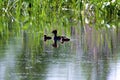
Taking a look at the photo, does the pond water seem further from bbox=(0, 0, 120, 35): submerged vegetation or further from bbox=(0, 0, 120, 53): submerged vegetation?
bbox=(0, 0, 120, 35): submerged vegetation

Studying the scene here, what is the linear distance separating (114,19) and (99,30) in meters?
4.28

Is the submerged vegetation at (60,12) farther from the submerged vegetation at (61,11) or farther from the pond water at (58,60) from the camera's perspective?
the pond water at (58,60)

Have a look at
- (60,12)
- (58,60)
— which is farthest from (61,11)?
(58,60)

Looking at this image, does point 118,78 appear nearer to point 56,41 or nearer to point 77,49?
point 77,49

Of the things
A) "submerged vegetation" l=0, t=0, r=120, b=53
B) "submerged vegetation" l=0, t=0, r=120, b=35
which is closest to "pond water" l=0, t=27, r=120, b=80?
"submerged vegetation" l=0, t=0, r=120, b=53

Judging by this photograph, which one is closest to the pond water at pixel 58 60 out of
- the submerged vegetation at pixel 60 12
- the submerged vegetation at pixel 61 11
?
the submerged vegetation at pixel 60 12

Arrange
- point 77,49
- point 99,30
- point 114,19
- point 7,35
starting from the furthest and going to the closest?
point 114,19 < point 99,30 < point 7,35 < point 77,49

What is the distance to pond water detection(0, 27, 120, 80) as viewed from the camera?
7.00 meters

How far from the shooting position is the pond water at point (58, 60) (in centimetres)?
700

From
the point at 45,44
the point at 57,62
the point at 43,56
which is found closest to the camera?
the point at 57,62

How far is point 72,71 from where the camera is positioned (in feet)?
23.9

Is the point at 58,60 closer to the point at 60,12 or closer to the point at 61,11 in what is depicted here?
the point at 60,12

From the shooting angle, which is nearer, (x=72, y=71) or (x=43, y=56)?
(x=72, y=71)

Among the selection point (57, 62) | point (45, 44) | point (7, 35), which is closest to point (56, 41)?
point (45, 44)
